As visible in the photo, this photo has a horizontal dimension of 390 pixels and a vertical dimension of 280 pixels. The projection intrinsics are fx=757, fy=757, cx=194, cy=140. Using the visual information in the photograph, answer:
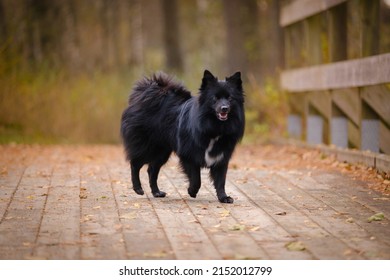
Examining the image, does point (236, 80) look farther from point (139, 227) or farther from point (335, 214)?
point (139, 227)

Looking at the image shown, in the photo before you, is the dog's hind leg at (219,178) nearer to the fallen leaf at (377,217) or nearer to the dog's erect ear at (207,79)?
the dog's erect ear at (207,79)

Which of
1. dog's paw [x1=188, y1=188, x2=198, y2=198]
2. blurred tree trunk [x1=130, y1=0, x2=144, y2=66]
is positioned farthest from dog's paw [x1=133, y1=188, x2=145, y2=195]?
blurred tree trunk [x1=130, y1=0, x2=144, y2=66]

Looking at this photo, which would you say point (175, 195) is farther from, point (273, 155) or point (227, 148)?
point (273, 155)

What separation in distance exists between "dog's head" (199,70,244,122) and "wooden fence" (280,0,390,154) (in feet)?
7.34

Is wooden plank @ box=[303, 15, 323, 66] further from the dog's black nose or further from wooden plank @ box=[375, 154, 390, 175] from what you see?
the dog's black nose

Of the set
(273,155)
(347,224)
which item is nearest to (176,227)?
(347,224)

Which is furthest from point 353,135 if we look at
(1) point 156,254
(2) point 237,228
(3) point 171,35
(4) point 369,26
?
(3) point 171,35

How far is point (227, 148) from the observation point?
717 cm

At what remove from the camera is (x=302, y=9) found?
1222cm

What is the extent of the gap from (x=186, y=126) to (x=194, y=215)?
1212 mm

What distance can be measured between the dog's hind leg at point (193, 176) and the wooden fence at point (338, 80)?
102 inches

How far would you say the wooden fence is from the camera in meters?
9.22
